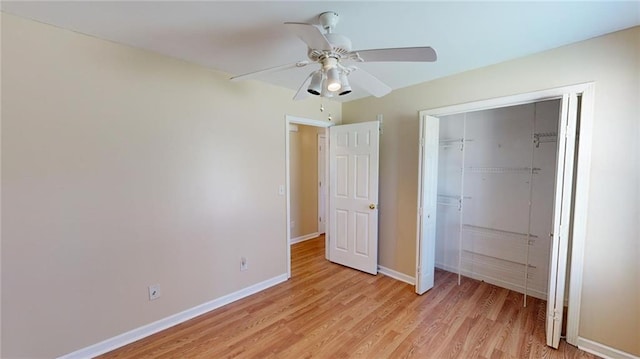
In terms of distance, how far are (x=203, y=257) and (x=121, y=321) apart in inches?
29.8

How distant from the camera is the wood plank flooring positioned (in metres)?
2.07

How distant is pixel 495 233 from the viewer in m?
3.17

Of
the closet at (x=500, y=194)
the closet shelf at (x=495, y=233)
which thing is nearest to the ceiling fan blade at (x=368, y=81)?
the closet at (x=500, y=194)

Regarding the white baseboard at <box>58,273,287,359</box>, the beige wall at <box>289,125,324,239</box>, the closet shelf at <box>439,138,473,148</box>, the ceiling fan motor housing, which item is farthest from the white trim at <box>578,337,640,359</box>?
the beige wall at <box>289,125,324,239</box>

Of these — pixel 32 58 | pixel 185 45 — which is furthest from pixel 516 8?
pixel 32 58

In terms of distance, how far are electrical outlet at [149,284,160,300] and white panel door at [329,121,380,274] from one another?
226 cm

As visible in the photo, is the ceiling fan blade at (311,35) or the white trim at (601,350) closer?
the ceiling fan blade at (311,35)

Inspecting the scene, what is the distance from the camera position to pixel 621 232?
75.4 inches

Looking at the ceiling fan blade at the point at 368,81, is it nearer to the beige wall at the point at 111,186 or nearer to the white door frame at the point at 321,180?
the beige wall at the point at 111,186

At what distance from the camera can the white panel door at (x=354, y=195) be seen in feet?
11.2

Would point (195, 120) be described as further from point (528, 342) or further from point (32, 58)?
point (528, 342)

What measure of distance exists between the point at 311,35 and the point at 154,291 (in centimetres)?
241

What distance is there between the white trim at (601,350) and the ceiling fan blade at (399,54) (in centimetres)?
248

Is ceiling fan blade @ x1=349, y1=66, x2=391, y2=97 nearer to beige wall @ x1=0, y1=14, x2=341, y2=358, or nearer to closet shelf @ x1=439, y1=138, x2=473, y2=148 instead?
beige wall @ x1=0, y1=14, x2=341, y2=358
